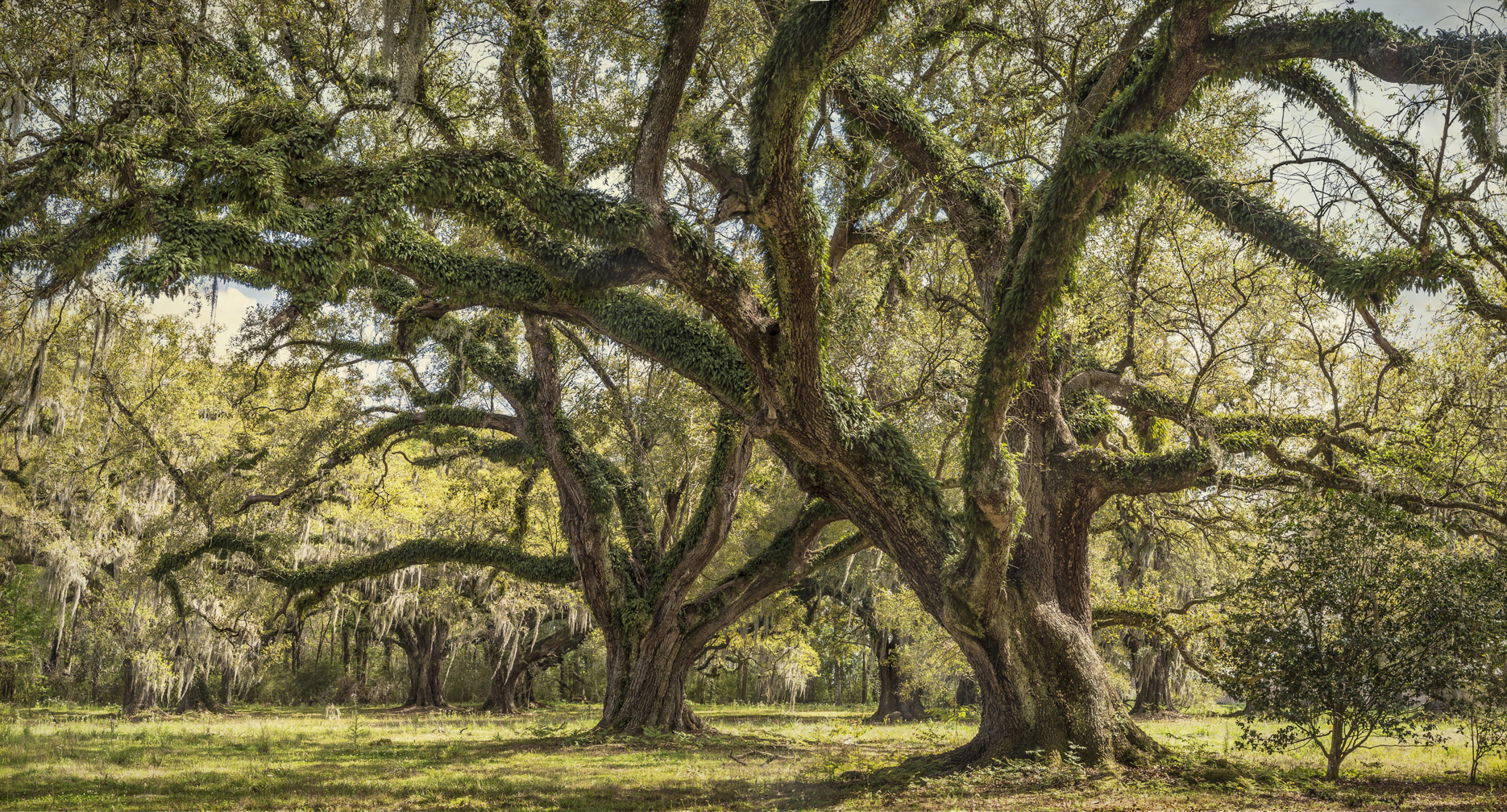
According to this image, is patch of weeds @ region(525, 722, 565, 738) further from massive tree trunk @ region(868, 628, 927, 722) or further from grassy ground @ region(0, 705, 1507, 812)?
massive tree trunk @ region(868, 628, 927, 722)

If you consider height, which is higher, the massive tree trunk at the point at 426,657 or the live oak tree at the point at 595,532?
the live oak tree at the point at 595,532

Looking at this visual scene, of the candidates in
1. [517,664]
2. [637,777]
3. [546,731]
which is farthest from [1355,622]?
[517,664]

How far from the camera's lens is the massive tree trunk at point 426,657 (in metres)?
24.7

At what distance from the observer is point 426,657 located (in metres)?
25.1

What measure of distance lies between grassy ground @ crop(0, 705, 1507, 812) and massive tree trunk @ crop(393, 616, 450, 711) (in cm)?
1154

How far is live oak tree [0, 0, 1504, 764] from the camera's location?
238 inches

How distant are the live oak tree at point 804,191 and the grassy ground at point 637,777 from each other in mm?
941

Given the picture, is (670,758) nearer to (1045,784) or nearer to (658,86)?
(1045,784)

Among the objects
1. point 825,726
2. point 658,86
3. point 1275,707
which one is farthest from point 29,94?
point 825,726

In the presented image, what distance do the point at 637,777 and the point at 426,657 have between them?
19005mm

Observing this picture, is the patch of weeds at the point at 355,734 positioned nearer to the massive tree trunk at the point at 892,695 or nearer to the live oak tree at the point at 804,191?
the live oak tree at the point at 804,191

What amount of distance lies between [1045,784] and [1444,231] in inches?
198

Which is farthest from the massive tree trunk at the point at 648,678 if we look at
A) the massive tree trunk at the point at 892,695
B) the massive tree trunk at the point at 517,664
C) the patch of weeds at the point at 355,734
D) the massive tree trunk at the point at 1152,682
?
the massive tree trunk at the point at 1152,682

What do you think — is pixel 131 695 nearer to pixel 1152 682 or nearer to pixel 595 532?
pixel 595 532
